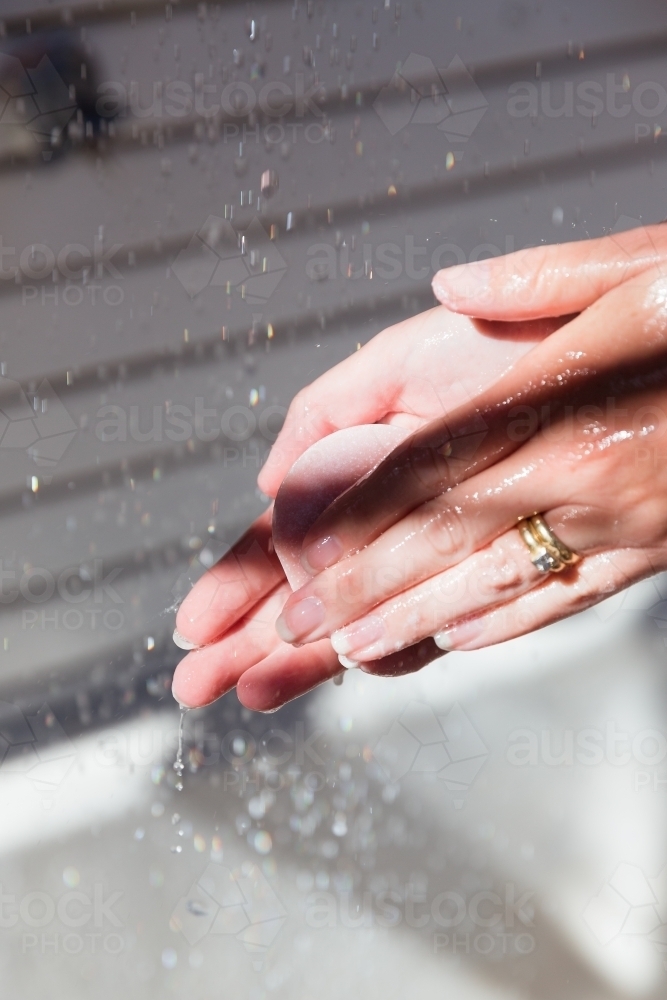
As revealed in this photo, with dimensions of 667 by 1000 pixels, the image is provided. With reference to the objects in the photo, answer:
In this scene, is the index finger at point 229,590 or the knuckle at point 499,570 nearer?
the knuckle at point 499,570

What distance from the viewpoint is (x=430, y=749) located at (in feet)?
6.51

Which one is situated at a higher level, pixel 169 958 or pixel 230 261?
pixel 230 261

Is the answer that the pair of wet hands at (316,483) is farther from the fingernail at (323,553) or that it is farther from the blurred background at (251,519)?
the blurred background at (251,519)

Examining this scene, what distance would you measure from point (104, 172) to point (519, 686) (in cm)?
145

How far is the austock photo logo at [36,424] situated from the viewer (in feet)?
5.11

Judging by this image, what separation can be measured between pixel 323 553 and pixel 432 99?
41.1 inches

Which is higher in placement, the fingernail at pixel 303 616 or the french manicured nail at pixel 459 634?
the fingernail at pixel 303 616

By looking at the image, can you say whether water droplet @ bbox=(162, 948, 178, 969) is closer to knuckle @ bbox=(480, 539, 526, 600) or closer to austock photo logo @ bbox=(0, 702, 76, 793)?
austock photo logo @ bbox=(0, 702, 76, 793)

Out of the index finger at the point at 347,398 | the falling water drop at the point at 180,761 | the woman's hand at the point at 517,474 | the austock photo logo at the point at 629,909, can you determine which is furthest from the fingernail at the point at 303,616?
the austock photo logo at the point at 629,909

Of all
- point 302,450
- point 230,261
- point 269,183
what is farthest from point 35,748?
point 269,183

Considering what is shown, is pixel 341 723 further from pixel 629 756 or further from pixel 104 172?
pixel 104 172

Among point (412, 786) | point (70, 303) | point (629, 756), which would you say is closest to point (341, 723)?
point (412, 786)

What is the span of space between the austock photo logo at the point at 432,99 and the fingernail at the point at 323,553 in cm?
98

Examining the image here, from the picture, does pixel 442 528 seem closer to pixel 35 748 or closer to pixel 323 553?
pixel 323 553
